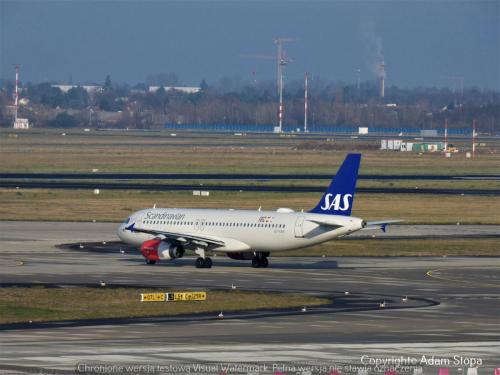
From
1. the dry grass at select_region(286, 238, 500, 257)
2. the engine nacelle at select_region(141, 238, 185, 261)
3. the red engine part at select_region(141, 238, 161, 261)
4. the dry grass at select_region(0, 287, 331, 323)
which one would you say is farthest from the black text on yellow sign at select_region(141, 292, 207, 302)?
the dry grass at select_region(286, 238, 500, 257)

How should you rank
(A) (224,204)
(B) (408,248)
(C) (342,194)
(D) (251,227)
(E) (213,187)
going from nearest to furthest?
1. (C) (342,194)
2. (D) (251,227)
3. (B) (408,248)
4. (A) (224,204)
5. (E) (213,187)

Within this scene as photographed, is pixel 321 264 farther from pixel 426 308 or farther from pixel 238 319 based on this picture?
pixel 238 319

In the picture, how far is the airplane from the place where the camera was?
80062 millimetres

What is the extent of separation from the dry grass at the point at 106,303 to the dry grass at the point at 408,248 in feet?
88.1

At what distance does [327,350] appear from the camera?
4728cm

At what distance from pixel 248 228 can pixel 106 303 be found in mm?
20865

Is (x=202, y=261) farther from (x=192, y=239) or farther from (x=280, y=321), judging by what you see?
(x=280, y=321)

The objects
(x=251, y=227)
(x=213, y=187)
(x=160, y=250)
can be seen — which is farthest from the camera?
(x=213, y=187)

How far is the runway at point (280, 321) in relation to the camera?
149 feet

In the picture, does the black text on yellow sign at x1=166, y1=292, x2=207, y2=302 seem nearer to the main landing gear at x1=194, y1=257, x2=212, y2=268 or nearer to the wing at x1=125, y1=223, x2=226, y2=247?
the wing at x1=125, y1=223, x2=226, y2=247

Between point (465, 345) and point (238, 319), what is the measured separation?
474 inches

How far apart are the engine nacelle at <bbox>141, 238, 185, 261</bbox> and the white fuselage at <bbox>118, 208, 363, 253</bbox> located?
1203 mm

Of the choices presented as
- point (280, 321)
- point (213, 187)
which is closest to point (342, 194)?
point (280, 321)

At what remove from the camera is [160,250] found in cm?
8325
